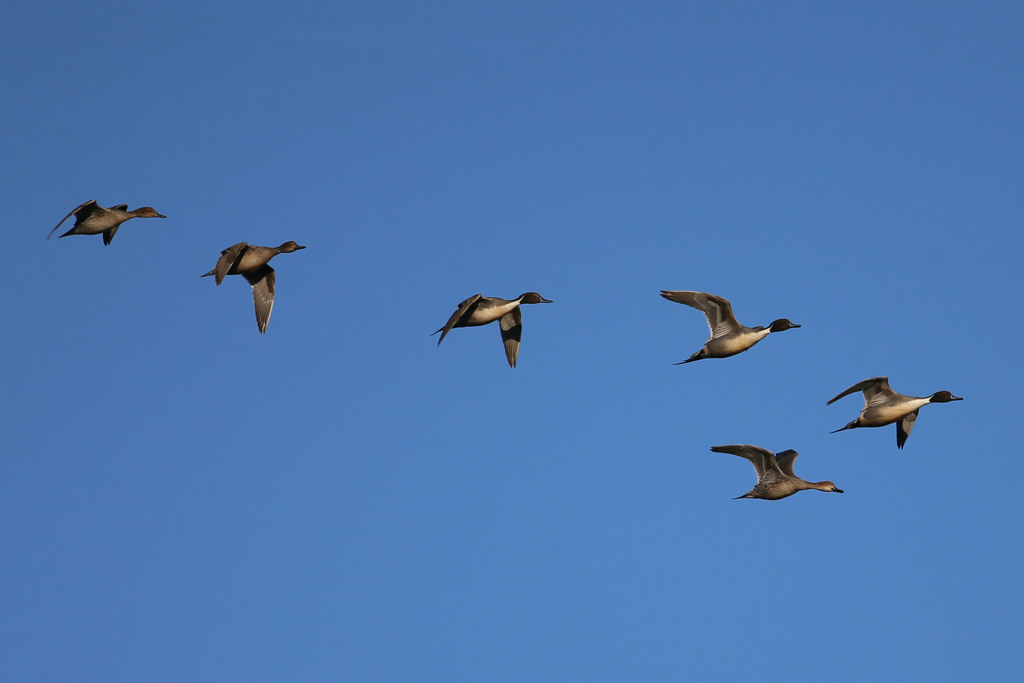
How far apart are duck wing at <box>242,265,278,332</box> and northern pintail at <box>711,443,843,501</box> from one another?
13.0 metres

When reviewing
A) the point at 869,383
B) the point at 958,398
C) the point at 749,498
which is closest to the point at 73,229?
the point at 749,498

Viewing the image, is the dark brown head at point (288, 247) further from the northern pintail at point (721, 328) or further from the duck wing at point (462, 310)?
the northern pintail at point (721, 328)

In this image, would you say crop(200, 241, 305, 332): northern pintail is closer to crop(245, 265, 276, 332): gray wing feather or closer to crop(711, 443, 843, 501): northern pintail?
crop(245, 265, 276, 332): gray wing feather

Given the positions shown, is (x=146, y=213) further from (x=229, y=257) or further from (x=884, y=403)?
(x=884, y=403)

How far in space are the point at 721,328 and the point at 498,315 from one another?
610 cm

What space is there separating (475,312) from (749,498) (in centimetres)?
845

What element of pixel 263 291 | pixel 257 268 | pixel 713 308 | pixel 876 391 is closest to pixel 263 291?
pixel 263 291

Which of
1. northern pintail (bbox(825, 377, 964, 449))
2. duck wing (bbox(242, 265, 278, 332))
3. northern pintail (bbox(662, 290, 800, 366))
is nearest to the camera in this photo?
northern pintail (bbox(662, 290, 800, 366))

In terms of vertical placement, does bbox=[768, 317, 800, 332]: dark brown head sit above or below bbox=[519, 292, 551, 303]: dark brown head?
below

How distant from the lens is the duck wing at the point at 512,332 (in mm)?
36406

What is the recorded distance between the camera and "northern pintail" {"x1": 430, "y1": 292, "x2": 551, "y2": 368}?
3256 centimetres

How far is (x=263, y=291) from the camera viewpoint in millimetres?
35344

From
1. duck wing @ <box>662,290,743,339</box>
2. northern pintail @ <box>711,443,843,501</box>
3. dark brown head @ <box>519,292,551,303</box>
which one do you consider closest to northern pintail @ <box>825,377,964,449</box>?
northern pintail @ <box>711,443,843,501</box>

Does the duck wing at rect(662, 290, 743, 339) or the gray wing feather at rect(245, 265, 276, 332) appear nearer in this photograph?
the duck wing at rect(662, 290, 743, 339)
